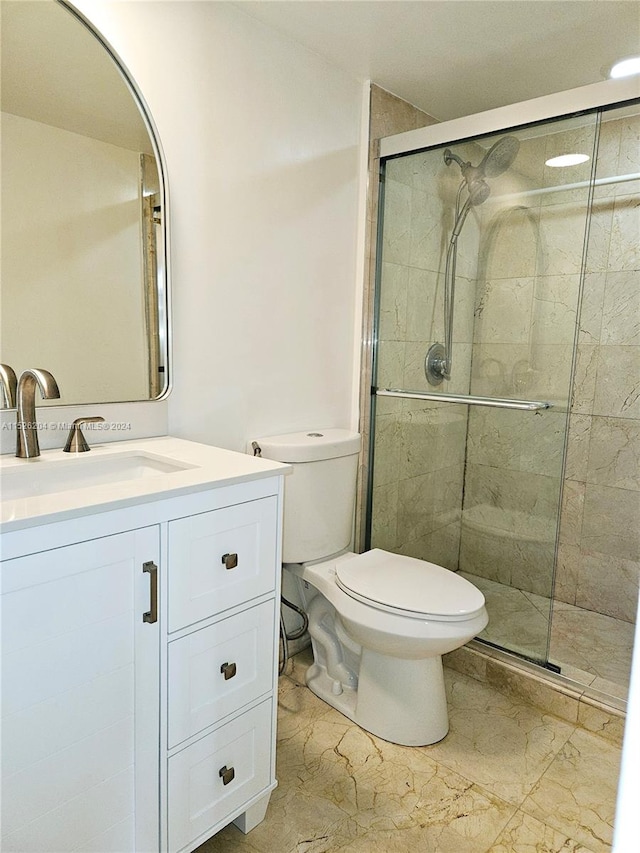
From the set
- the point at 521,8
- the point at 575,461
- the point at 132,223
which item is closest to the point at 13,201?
the point at 132,223

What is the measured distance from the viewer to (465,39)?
1.82 m

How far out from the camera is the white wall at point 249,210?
5.12ft

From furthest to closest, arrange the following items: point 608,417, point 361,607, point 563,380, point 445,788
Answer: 1. point 608,417
2. point 563,380
3. point 361,607
4. point 445,788

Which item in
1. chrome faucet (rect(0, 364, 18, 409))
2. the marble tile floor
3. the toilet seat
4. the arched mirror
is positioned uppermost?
the arched mirror

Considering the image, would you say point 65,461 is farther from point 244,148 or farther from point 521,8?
point 521,8

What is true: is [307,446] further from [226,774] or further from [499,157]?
[499,157]

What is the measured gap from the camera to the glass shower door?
1953mm

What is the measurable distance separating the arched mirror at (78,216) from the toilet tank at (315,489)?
45cm

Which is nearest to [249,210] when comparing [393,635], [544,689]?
[393,635]

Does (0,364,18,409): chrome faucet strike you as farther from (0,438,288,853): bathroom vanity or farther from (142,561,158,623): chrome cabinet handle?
(142,561,158,623): chrome cabinet handle

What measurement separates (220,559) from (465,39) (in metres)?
1.74

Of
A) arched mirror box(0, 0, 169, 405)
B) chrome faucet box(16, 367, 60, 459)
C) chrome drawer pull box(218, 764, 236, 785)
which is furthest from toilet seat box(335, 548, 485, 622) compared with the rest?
chrome faucet box(16, 367, 60, 459)

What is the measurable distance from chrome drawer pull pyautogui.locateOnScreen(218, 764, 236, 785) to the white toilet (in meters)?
0.52

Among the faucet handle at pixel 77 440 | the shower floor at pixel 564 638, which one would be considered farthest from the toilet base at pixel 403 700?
the faucet handle at pixel 77 440
